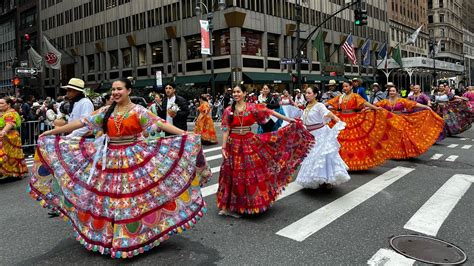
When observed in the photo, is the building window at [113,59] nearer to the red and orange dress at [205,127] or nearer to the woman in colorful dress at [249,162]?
the red and orange dress at [205,127]

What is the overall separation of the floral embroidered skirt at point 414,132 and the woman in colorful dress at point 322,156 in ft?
10.3

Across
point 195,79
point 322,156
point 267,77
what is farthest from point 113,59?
point 322,156

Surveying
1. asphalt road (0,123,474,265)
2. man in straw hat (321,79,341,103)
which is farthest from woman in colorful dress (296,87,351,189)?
man in straw hat (321,79,341,103)

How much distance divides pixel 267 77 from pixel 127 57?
19565 millimetres

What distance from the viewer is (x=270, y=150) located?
18.1 ft

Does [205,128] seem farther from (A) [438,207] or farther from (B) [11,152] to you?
(A) [438,207]

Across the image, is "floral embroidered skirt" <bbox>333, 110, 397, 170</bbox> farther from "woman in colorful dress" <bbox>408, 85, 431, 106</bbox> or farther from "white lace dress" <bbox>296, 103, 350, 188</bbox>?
"woman in colorful dress" <bbox>408, 85, 431, 106</bbox>

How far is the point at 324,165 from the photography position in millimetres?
6293

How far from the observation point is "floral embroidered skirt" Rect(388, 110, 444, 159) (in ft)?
30.7

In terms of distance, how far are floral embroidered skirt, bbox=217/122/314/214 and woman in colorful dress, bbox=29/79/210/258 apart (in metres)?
1.10

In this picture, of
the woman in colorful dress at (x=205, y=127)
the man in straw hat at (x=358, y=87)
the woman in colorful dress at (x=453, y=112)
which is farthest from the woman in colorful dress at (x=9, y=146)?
the woman in colorful dress at (x=453, y=112)

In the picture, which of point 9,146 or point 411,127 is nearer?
point 9,146

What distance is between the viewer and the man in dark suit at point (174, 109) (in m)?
8.13

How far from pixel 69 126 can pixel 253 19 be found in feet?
115
